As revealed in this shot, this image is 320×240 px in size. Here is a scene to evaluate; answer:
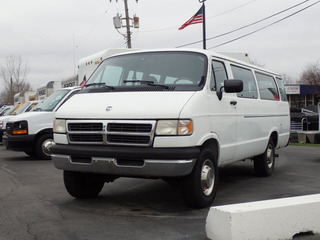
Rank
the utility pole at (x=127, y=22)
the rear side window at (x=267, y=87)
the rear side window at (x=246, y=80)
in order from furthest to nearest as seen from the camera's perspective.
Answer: the utility pole at (x=127, y=22), the rear side window at (x=267, y=87), the rear side window at (x=246, y=80)

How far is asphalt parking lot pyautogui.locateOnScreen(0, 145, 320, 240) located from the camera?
425 centimetres

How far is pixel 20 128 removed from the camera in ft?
33.9

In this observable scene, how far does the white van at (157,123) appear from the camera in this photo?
462 cm

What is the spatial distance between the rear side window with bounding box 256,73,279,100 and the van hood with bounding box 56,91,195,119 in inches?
116

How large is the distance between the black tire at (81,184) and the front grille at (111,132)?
2.20 feet

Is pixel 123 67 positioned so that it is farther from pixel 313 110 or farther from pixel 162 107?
pixel 313 110

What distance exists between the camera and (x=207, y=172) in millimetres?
5055

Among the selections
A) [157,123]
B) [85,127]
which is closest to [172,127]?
[157,123]

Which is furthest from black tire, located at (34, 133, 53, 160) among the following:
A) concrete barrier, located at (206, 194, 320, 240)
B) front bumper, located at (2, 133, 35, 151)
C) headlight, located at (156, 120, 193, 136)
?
concrete barrier, located at (206, 194, 320, 240)

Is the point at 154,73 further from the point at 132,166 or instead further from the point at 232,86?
the point at 132,166

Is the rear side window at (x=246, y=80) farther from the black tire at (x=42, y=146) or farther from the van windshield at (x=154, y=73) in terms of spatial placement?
the black tire at (x=42, y=146)

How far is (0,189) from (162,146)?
11.7 ft

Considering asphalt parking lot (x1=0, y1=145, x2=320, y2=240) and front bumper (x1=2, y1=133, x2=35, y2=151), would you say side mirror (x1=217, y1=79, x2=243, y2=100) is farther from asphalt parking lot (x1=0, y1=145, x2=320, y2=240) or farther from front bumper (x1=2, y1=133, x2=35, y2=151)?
front bumper (x1=2, y1=133, x2=35, y2=151)

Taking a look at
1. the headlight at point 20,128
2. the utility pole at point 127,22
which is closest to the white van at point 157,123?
the headlight at point 20,128
